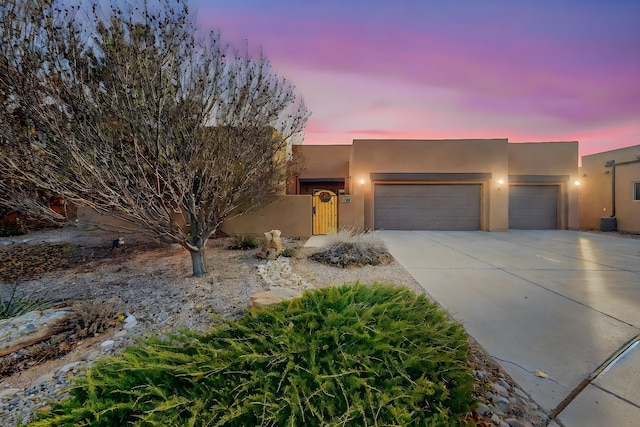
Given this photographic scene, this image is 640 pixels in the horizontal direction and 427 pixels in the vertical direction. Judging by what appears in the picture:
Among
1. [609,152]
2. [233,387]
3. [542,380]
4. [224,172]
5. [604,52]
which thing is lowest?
[542,380]

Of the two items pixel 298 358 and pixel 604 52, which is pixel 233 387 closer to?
pixel 298 358

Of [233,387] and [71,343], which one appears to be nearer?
[233,387]

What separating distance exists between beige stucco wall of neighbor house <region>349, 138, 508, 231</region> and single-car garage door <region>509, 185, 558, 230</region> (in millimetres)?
1422

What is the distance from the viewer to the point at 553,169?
13.2 meters

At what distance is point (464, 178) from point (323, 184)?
7.44 metres

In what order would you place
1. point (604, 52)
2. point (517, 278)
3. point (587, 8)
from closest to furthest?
point (517, 278)
point (587, 8)
point (604, 52)

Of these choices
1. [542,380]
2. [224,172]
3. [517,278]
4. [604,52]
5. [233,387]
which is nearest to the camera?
[233,387]

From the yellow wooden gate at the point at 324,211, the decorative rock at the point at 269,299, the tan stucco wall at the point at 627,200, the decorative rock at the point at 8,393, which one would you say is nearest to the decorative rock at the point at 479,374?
the decorative rock at the point at 269,299

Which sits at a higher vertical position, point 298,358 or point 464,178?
point 464,178

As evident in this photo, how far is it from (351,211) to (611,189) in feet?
43.4

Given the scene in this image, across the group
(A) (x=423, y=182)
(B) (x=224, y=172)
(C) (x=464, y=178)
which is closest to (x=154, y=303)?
(B) (x=224, y=172)

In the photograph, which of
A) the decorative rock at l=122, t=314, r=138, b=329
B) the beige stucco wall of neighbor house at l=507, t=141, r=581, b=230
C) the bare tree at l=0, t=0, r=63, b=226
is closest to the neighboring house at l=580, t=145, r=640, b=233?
the beige stucco wall of neighbor house at l=507, t=141, r=581, b=230

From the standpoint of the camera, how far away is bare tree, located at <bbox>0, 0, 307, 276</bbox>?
354 centimetres

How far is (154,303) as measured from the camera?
372 cm
